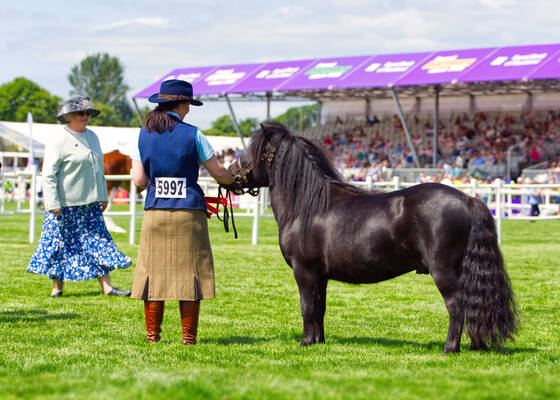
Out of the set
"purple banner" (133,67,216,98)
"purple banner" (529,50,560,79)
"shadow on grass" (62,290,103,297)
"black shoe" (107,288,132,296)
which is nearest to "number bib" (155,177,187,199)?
"black shoe" (107,288,132,296)

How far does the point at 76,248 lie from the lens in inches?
329

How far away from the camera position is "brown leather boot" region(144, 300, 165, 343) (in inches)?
220

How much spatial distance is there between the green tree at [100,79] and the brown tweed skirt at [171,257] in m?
110

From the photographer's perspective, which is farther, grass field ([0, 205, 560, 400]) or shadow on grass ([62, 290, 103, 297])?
shadow on grass ([62, 290, 103, 297])

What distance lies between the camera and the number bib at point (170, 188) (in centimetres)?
540

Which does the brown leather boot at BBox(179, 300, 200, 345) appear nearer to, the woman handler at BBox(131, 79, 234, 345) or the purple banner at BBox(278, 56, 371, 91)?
the woman handler at BBox(131, 79, 234, 345)

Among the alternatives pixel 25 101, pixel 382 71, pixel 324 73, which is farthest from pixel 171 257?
pixel 25 101

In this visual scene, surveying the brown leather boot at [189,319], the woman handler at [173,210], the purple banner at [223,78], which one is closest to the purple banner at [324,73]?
the purple banner at [223,78]

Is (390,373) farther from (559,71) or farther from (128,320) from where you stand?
(559,71)

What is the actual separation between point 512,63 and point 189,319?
90.2 ft

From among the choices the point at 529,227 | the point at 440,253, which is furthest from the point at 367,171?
the point at 440,253

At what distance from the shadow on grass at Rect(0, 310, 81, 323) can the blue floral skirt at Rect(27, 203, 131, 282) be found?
39.5 inches

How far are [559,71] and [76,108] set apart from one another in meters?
24.1

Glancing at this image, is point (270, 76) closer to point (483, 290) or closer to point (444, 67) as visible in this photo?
point (444, 67)
